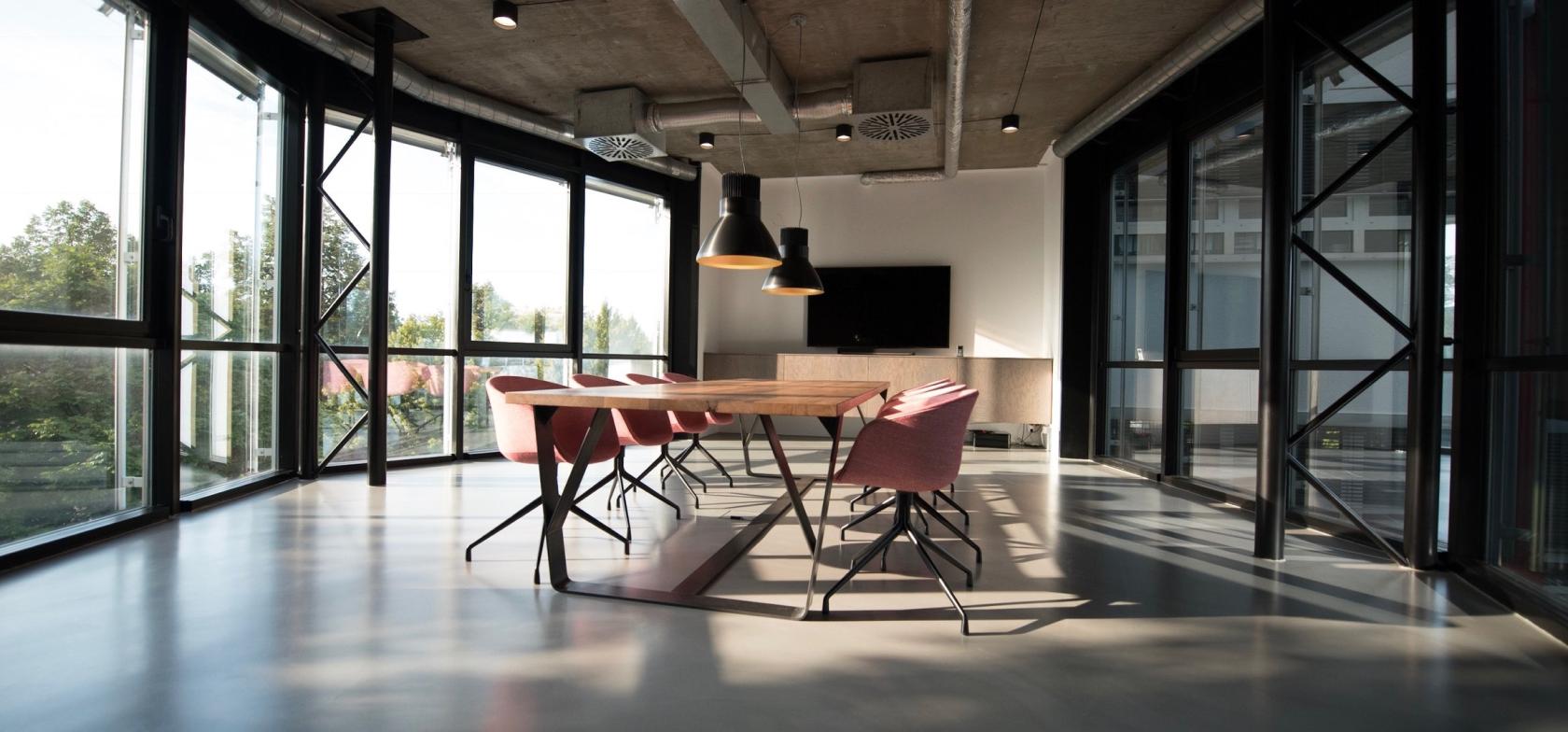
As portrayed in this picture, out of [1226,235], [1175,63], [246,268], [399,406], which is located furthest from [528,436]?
[1226,235]

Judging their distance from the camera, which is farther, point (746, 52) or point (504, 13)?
point (746, 52)

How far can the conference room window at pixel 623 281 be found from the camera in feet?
25.2

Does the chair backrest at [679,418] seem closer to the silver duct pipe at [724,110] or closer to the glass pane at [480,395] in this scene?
the glass pane at [480,395]

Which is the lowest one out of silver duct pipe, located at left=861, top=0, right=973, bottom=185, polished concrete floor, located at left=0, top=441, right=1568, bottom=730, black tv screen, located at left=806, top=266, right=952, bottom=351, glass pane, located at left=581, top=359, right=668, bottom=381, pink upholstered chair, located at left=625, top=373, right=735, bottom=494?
polished concrete floor, located at left=0, top=441, right=1568, bottom=730

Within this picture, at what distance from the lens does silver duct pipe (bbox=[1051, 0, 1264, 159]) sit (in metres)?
4.26

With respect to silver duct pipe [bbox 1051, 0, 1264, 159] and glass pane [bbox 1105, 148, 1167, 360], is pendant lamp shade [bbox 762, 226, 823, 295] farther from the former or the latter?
glass pane [bbox 1105, 148, 1167, 360]

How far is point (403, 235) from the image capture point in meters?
6.11

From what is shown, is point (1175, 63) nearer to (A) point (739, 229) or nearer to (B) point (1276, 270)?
(B) point (1276, 270)

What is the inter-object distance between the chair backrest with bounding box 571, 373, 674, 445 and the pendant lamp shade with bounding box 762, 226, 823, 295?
4.09 ft

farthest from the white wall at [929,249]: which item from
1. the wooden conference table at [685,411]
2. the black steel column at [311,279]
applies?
the wooden conference table at [685,411]

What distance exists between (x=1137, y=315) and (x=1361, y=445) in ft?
8.90

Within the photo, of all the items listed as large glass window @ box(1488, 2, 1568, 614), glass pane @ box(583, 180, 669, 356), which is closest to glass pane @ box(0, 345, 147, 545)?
glass pane @ box(583, 180, 669, 356)

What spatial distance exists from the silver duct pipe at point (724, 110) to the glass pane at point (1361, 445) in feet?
11.6

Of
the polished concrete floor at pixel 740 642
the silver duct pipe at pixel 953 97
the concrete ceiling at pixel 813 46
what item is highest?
the concrete ceiling at pixel 813 46
